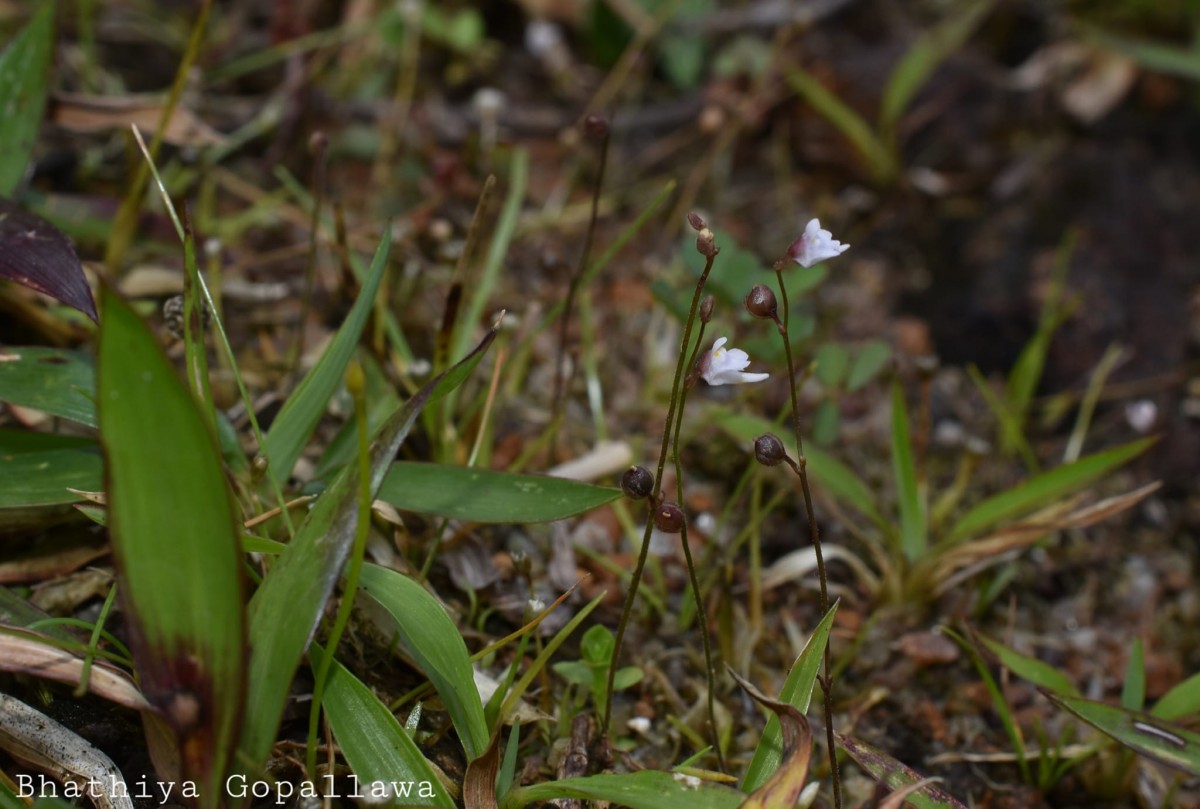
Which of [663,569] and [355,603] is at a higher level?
[355,603]

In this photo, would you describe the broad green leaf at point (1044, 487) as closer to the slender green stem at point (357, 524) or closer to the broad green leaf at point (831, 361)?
the broad green leaf at point (831, 361)

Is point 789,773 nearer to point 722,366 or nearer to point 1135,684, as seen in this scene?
→ point 722,366

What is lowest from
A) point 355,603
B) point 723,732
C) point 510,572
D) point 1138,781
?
point 1138,781

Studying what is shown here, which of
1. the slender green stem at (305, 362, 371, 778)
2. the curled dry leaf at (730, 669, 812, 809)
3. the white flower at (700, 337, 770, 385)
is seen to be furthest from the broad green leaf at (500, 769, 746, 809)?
the white flower at (700, 337, 770, 385)

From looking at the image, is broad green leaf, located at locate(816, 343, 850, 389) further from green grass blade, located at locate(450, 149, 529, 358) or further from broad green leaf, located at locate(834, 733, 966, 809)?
broad green leaf, located at locate(834, 733, 966, 809)

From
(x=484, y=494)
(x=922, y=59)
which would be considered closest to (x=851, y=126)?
(x=922, y=59)

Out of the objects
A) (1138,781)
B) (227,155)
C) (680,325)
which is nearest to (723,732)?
(1138,781)

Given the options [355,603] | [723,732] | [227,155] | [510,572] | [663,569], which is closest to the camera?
[355,603]

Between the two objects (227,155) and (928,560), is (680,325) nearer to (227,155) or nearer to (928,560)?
(928,560)

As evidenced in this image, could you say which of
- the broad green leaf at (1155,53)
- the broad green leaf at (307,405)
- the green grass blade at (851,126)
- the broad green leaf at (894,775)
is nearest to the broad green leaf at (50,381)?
the broad green leaf at (307,405)
